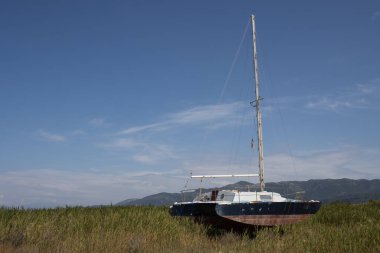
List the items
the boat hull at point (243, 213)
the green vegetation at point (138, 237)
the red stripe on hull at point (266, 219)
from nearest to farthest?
the green vegetation at point (138, 237) → the boat hull at point (243, 213) → the red stripe on hull at point (266, 219)

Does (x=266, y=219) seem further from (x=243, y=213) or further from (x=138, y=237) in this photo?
(x=138, y=237)

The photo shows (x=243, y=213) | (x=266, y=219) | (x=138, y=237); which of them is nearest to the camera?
(x=138, y=237)

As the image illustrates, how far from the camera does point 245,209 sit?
71.9 ft

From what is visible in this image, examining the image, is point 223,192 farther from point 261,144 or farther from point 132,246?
point 132,246

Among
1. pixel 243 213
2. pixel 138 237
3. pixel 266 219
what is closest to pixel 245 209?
pixel 243 213

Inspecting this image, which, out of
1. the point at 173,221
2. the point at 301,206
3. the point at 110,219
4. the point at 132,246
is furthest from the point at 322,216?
the point at 132,246

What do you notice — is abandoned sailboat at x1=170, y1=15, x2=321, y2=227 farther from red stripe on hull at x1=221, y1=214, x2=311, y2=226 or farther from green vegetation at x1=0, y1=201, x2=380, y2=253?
green vegetation at x1=0, y1=201, x2=380, y2=253

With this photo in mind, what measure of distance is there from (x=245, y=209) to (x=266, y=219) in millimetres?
1428

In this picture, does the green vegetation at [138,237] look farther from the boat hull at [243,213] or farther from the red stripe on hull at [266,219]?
the boat hull at [243,213]

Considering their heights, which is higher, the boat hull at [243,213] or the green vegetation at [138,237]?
the boat hull at [243,213]

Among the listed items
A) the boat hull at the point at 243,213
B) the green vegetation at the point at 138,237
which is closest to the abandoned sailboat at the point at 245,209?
the boat hull at the point at 243,213

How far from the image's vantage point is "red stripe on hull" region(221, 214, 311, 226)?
71.5 feet

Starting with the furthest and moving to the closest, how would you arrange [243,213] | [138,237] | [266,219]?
[266,219] → [243,213] → [138,237]

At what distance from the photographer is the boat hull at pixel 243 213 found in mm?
21641
